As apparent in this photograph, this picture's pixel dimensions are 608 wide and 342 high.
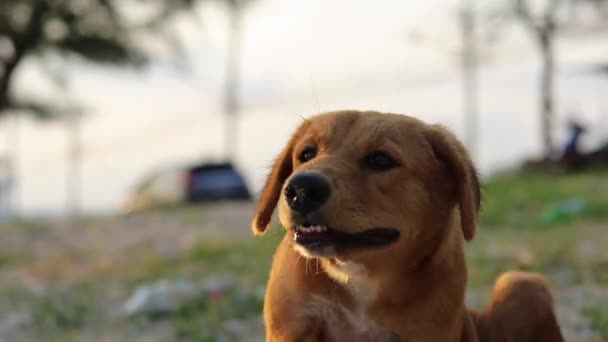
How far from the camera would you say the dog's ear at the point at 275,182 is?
4.44 m

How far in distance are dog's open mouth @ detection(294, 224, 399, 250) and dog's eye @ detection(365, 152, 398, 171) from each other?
10.6 inches

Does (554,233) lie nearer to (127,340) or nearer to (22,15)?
(127,340)

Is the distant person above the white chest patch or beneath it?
beneath

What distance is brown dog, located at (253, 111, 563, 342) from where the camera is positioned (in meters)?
3.74

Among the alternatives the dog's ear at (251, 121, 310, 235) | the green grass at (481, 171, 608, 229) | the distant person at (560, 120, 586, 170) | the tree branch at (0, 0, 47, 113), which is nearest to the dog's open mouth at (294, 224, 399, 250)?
Result: the dog's ear at (251, 121, 310, 235)

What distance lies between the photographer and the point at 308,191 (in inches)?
141

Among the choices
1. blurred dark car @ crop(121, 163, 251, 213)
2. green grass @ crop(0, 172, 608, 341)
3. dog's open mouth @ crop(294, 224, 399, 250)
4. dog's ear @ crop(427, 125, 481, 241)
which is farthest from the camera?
blurred dark car @ crop(121, 163, 251, 213)

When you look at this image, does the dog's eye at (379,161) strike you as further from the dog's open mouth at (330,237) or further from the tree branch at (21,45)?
the tree branch at (21,45)

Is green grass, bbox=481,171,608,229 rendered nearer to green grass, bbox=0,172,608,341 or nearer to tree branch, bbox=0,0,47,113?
green grass, bbox=0,172,608,341

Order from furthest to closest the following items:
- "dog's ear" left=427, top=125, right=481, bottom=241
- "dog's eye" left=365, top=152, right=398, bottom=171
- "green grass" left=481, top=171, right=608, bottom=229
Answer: "green grass" left=481, top=171, right=608, bottom=229
"dog's ear" left=427, top=125, right=481, bottom=241
"dog's eye" left=365, top=152, right=398, bottom=171

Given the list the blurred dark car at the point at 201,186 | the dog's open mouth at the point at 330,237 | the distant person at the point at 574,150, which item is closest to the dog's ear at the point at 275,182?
the dog's open mouth at the point at 330,237

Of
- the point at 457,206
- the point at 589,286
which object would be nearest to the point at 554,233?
the point at 589,286

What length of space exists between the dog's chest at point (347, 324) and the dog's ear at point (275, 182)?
639 millimetres

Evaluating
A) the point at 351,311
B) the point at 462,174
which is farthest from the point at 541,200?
the point at 351,311
